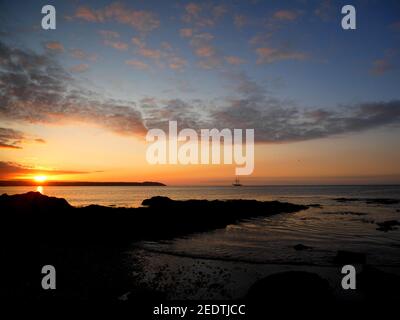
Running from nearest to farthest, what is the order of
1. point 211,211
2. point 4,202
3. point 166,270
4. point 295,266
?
point 166,270 → point 295,266 → point 4,202 → point 211,211

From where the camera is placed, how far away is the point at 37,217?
27.9 m

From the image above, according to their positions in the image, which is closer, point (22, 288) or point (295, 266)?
point (22, 288)

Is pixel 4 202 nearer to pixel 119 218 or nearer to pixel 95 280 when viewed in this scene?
pixel 119 218

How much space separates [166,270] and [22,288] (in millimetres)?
7005

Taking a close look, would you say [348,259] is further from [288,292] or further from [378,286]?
[288,292]

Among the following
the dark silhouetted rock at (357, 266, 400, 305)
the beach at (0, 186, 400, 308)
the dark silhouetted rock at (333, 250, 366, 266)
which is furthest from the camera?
the dark silhouetted rock at (333, 250, 366, 266)

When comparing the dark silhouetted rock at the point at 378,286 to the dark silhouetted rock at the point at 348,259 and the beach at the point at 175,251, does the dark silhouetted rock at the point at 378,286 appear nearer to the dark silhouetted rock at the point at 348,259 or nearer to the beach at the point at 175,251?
the beach at the point at 175,251

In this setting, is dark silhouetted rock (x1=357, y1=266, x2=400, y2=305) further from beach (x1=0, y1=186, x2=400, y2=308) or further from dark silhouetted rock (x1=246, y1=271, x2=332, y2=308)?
dark silhouetted rock (x1=246, y1=271, x2=332, y2=308)

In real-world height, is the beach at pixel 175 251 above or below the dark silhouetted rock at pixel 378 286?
below

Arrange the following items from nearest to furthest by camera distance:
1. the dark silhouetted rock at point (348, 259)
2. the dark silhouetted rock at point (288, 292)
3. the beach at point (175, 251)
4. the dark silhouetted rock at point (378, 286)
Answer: the dark silhouetted rock at point (288, 292), the dark silhouetted rock at point (378, 286), the beach at point (175, 251), the dark silhouetted rock at point (348, 259)

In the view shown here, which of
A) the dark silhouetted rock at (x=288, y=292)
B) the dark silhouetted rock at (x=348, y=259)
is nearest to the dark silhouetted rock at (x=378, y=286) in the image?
the dark silhouetted rock at (x=288, y=292)

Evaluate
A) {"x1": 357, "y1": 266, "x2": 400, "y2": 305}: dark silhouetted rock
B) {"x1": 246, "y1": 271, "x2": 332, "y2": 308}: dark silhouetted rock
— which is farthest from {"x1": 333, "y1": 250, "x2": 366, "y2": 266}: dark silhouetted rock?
{"x1": 246, "y1": 271, "x2": 332, "y2": 308}: dark silhouetted rock

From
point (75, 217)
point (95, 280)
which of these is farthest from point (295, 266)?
point (75, 217)
